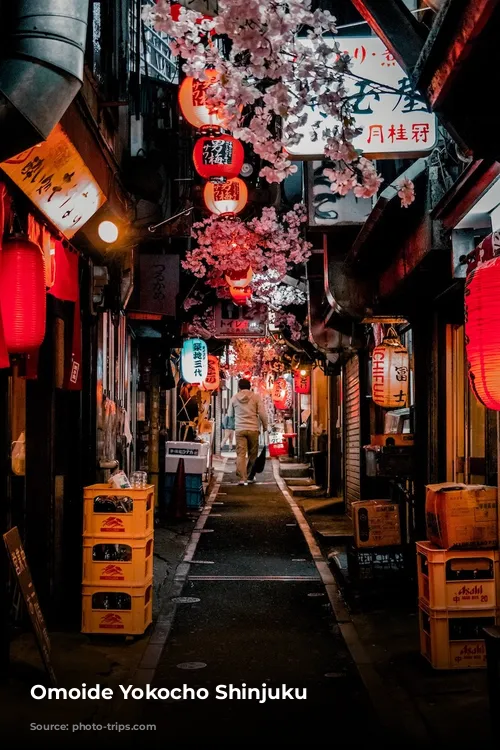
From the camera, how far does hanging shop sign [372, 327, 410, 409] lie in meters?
13.5

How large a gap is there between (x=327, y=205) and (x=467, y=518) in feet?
25.6

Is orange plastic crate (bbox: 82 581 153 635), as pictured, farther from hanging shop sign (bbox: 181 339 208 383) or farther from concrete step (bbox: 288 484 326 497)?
concrete step (bbox: 288 484 326 497)

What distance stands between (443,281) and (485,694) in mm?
5891

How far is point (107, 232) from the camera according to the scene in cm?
1120

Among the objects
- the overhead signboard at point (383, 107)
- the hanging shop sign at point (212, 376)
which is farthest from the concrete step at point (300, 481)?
the overhead signboard at point (383, 107)

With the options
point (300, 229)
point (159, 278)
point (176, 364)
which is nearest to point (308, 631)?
point (159, 278)

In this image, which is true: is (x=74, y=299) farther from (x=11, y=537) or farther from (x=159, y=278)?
(x=159, y=278)

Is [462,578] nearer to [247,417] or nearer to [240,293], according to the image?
[240,293]

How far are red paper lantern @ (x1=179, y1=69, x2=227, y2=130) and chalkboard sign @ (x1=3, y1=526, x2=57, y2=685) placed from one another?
762cm

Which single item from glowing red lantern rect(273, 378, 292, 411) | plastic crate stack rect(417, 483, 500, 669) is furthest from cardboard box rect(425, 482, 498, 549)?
glowing red lantern rect(273, 378, 292, 411)

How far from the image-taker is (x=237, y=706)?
6891mm

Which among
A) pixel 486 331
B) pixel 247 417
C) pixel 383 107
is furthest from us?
pixel 247 417

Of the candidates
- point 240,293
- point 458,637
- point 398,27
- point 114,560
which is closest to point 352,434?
point 240,293

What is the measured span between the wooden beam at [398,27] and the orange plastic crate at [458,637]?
5591mm
